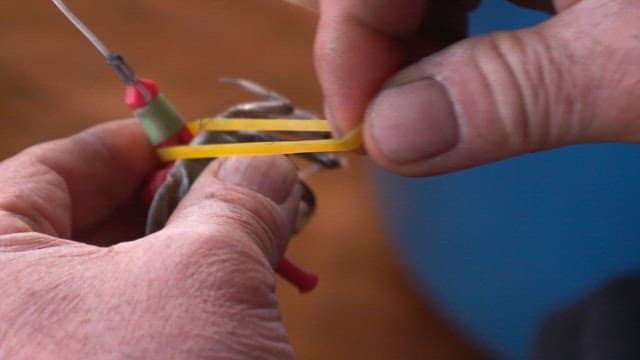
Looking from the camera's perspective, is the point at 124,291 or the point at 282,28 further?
the point at 282,28

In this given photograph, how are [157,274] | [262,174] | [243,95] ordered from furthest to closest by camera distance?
[243,95] → [262,174] → [157,274]

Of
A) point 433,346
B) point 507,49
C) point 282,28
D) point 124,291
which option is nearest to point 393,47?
point 507,49

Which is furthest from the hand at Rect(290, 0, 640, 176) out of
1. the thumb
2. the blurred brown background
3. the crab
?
the blurred brown background

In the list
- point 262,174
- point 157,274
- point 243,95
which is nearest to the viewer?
point 157,274

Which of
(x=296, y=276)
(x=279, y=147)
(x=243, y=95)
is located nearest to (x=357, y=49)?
(x=279, y=147)

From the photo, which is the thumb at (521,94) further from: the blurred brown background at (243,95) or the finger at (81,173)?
the blurred brown background at (243,95)

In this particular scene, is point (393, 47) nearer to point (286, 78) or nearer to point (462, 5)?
point (462, 5)

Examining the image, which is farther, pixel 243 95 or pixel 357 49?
pixel 243 95

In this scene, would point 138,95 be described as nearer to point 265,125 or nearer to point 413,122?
point 265,125
